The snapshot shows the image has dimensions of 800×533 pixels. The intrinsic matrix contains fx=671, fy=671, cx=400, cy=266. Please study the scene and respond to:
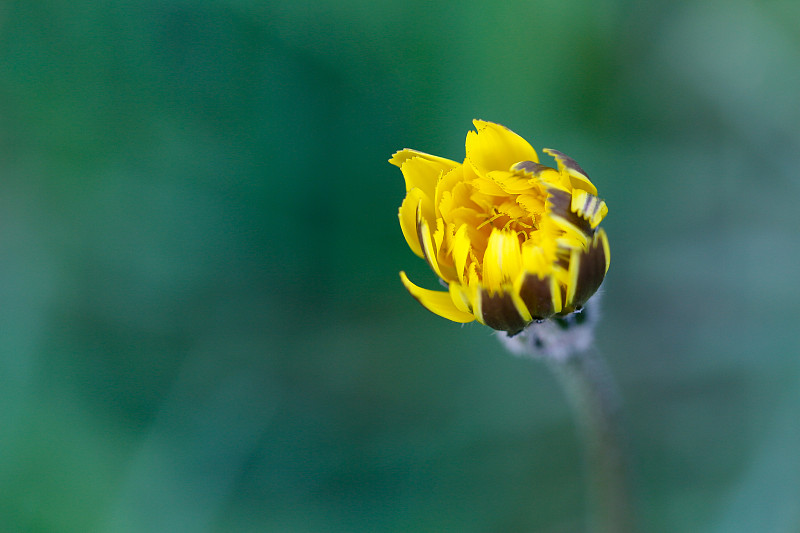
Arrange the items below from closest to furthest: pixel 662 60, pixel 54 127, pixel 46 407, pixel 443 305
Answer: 1. pixel 443 305
2. pixel 46 407
3. pixel 54 127
4. pixel 662 60

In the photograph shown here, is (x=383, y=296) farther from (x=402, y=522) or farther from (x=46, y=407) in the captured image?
(x=46, y=407)

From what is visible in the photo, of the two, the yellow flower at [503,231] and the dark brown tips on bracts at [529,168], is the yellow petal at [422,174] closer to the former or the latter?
the yellow flower at [503,231]

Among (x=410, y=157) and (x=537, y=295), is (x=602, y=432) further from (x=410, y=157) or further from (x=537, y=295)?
(x=410, y=157)

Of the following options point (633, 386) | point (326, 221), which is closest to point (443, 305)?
point (326, 221)

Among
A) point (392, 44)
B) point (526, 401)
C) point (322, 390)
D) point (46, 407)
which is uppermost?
point (392, 44)

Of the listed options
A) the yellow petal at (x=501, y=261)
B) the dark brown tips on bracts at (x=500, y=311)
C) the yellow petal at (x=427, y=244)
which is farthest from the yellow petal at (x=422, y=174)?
the dark brown tips on bracts at (x=500, y=311)

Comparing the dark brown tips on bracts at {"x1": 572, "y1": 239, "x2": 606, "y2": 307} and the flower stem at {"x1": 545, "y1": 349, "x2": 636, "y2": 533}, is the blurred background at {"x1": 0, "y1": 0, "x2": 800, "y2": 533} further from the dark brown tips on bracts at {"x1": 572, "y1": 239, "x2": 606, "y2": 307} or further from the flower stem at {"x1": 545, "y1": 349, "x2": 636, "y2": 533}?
the dark brown tips on bracts at {"x1": 572, "y1": 239, "x2": 606, "y2": 307}

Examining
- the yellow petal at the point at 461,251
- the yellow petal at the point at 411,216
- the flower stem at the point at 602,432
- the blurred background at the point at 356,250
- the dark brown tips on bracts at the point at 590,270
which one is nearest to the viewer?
the dark brown tips on bracts at the point at 590,270
